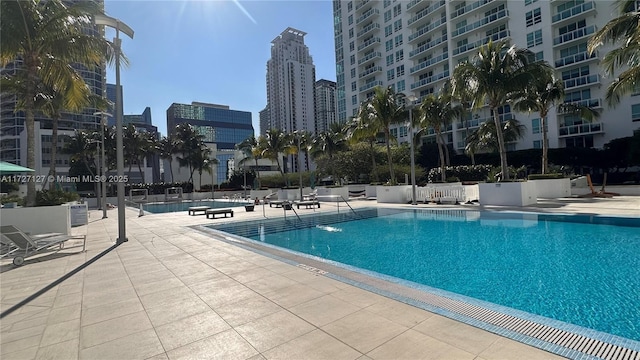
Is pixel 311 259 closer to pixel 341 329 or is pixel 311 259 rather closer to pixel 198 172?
pixel 341 329

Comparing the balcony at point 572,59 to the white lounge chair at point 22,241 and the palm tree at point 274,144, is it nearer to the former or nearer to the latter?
the palm tree at point 274,144

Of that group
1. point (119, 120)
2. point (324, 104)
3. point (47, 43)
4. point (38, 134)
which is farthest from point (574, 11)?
point (38, 134)

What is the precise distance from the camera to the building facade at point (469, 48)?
33.5 m

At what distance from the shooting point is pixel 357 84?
2440 inches

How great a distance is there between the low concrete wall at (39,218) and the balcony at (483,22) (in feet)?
156

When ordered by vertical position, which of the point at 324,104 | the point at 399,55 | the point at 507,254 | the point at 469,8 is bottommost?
the point at 507,254

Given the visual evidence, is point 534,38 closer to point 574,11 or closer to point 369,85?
point 574,11

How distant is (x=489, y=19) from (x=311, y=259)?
153 feet

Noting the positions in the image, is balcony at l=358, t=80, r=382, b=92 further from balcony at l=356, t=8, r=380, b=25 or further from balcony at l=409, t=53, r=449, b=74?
balcony at l=356, t=8, r=380, b=25

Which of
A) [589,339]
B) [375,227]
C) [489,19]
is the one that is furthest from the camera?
[489,19]

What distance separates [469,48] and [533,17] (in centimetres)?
752

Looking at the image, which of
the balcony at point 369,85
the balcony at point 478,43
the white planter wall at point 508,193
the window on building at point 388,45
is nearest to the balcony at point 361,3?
the window on building at point 388,45

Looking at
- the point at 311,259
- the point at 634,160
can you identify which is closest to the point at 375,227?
the point at 311,259

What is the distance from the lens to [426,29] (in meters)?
49.5
